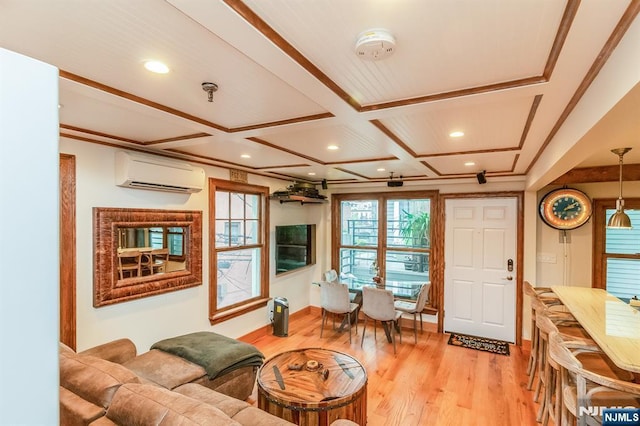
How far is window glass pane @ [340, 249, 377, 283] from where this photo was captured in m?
5.64

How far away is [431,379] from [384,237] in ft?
7.99

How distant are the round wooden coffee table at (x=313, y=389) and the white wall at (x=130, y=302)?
137cm

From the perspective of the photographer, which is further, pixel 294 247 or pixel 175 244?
pixel 294 247

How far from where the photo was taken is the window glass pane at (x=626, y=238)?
3.92 metres

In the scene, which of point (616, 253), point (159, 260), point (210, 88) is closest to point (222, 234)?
point (159, 260)

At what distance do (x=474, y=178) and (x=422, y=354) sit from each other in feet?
8.26

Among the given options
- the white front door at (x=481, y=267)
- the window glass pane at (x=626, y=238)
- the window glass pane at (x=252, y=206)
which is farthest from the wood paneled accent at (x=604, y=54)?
the window glass pane at (x=252, y=206)

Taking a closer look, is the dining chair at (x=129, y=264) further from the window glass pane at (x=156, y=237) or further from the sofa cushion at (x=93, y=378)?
the sofa cushion at (x=93, y=378)

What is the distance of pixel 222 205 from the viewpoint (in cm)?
414

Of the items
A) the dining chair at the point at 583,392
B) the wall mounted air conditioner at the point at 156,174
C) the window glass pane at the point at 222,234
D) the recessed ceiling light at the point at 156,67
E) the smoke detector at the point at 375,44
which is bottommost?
the dining chair at the point at 583,392

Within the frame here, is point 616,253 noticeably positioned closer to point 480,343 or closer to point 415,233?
point 480,343

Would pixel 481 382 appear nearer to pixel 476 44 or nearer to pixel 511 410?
pixel 511 410

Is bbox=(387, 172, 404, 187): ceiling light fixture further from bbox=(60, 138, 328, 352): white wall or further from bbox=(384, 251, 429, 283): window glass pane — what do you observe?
bbox=(60, 138, 328, 352): white wall

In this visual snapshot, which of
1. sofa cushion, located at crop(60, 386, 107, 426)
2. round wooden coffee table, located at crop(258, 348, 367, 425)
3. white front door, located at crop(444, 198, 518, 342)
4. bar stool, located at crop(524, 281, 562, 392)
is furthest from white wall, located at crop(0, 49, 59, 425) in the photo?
white front door, located at crop(444, 198, 518, 342)
